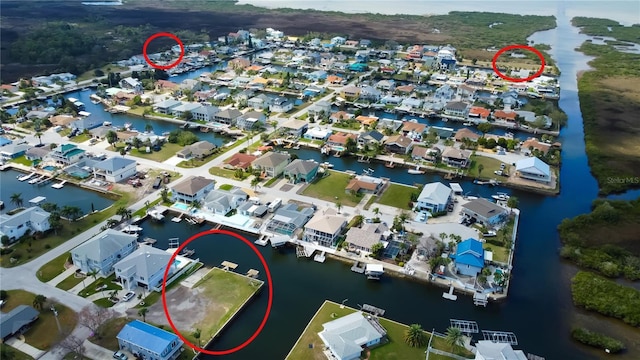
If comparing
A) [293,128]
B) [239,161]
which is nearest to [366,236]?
[239,161]

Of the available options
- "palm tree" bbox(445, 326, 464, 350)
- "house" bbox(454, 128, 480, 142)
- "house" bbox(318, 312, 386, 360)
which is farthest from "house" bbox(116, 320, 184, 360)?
"house" bbox(454, 128, 480, 142)

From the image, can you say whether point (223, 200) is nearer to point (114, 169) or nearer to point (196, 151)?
point (196, 151)

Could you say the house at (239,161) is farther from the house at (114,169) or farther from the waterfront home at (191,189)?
the house at (114,169)

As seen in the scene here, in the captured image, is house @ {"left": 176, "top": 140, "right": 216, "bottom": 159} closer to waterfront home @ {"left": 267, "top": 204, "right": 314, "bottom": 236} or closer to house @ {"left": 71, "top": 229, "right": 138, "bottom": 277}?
waterfront home @ {"left": 267, "top": 204, "right": 314, "bottom": 236}

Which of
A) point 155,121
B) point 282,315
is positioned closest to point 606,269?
point 282,315

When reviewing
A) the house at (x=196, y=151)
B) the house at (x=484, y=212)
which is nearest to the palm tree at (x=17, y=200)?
the house at (x=196, y=151)

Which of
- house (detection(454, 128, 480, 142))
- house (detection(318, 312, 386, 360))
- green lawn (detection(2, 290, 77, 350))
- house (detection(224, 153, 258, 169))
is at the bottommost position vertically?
green lawn (detection(2, 290, 77, 350))

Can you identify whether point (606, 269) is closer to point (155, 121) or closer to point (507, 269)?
point (507, 269)
